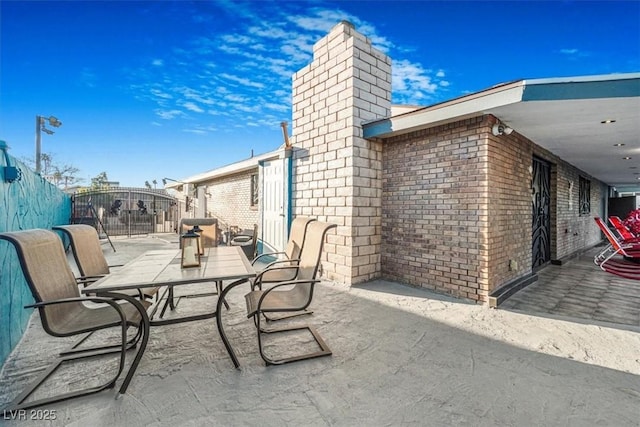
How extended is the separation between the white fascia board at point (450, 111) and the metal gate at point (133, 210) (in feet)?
42.1

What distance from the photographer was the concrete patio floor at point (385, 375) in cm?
166

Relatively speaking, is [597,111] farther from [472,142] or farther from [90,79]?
[90,79]

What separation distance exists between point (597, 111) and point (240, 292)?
5.27 m

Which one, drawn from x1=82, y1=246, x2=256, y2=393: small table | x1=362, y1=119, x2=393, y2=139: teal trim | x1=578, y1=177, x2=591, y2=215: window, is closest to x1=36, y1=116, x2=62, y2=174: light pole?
x1=82, y1=246, x2=256, y2=393: small table

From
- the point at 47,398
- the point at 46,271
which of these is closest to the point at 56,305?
the point at 46,271

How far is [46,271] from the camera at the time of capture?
71.0 inches

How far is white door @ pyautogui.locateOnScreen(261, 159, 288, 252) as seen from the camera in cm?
589

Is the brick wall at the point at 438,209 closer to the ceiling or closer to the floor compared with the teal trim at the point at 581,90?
closer to the floor

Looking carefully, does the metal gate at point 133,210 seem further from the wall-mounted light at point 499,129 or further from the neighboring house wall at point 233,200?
the wall-mounted light at point 499,129

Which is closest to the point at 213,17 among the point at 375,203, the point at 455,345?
the point at 375,203

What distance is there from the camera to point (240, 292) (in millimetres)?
4328

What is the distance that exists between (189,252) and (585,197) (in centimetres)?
1178

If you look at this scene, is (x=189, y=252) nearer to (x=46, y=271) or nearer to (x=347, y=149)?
(x=46, y=271)

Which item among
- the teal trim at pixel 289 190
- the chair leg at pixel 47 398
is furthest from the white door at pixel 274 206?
the chair leg at pixel 47 398
